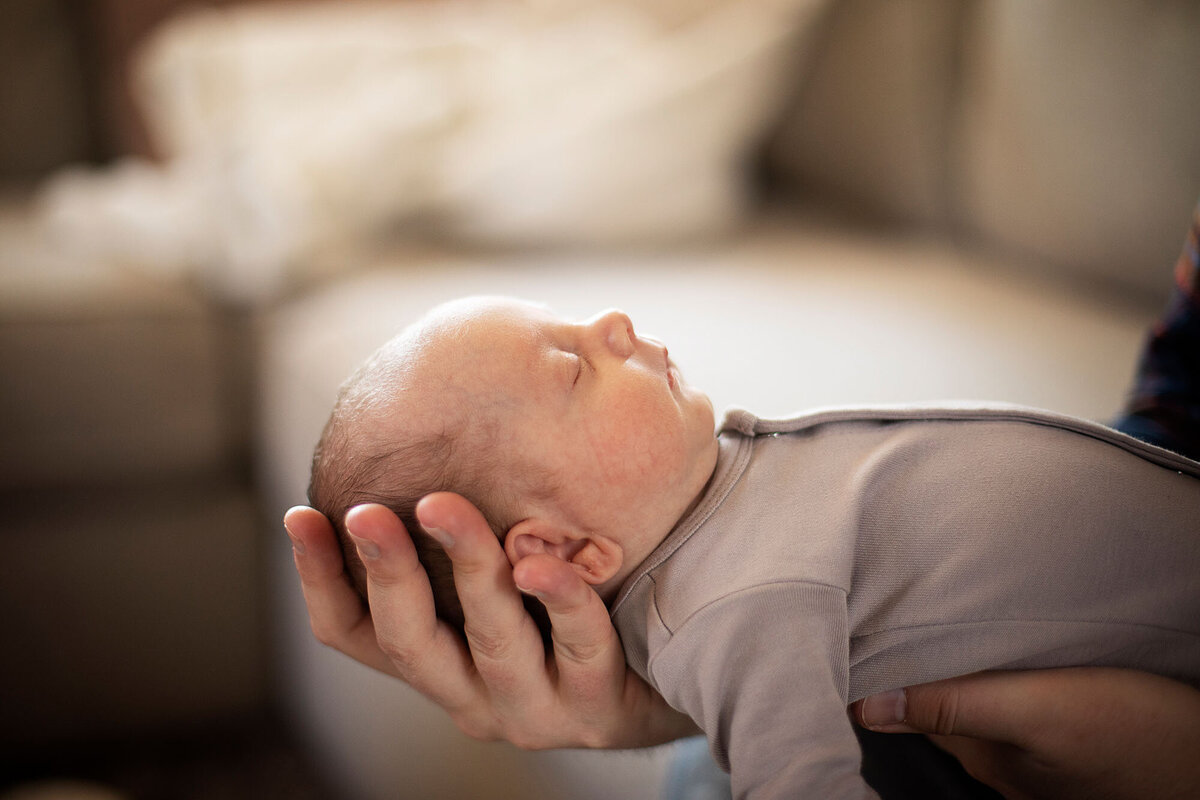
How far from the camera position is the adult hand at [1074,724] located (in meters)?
0.57

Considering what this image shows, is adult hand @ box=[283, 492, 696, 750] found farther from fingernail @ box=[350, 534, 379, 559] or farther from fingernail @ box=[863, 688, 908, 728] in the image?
fingernail @ box=[863, 688, 908, 728]

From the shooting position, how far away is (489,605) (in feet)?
1.92

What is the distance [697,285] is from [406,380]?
696mm

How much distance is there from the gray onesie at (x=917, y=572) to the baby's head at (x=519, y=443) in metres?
0.04

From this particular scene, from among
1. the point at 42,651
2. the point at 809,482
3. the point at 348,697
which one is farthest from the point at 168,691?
the point at 809,482

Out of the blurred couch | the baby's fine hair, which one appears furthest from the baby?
the blurred couch

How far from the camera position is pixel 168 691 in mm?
1375

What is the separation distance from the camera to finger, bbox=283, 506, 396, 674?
23.6 inches

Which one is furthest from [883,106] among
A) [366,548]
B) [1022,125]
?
[366,548]

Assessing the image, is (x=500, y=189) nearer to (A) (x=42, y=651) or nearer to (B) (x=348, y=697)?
(B) (x=348, y=697)

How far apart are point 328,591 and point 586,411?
0.69 ft

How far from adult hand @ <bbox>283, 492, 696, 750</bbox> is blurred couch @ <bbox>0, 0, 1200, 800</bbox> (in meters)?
0.29

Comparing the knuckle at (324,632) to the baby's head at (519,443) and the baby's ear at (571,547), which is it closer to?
the baby's head at (519,443)

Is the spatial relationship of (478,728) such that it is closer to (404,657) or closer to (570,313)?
(404,657)
